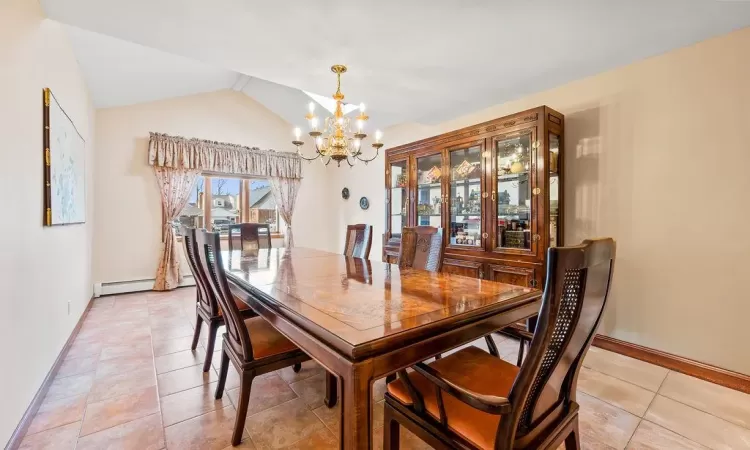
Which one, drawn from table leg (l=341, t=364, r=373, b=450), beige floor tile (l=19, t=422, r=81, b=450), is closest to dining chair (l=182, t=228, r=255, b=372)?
beige floor tile (l=19, t=422, r=81, b=450)

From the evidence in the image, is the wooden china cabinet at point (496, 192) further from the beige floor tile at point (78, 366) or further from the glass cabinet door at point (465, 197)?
the beige floor tile at point (78, 366)

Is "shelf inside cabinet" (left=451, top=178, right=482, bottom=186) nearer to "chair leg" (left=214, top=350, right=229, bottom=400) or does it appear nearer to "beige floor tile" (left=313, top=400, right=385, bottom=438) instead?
"beige floor tile" (left=313, top=400, right=385, bottom=438)

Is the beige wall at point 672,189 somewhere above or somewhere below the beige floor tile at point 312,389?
above

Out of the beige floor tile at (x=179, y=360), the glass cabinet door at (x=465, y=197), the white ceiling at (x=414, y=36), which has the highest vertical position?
the white ceiling at (x=414, y=36)

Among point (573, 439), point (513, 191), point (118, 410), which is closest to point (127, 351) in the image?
point (118, 410)

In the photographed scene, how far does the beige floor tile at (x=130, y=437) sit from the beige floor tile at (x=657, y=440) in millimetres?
2340

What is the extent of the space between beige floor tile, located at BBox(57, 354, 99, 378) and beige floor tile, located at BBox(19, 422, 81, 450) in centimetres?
73

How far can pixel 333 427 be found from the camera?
5.57ft

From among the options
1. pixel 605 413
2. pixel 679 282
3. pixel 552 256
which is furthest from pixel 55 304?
pixel 679 282

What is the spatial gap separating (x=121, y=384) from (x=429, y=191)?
319 centimetres

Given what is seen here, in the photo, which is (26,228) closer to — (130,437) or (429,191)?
(130,437)

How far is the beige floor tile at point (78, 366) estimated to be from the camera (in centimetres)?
226

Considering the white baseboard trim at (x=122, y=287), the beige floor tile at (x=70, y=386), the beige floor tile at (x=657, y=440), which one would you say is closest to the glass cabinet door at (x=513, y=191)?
the beige floor tile at (x=657, y=440)

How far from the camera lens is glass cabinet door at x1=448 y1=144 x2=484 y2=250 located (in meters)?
3.18
